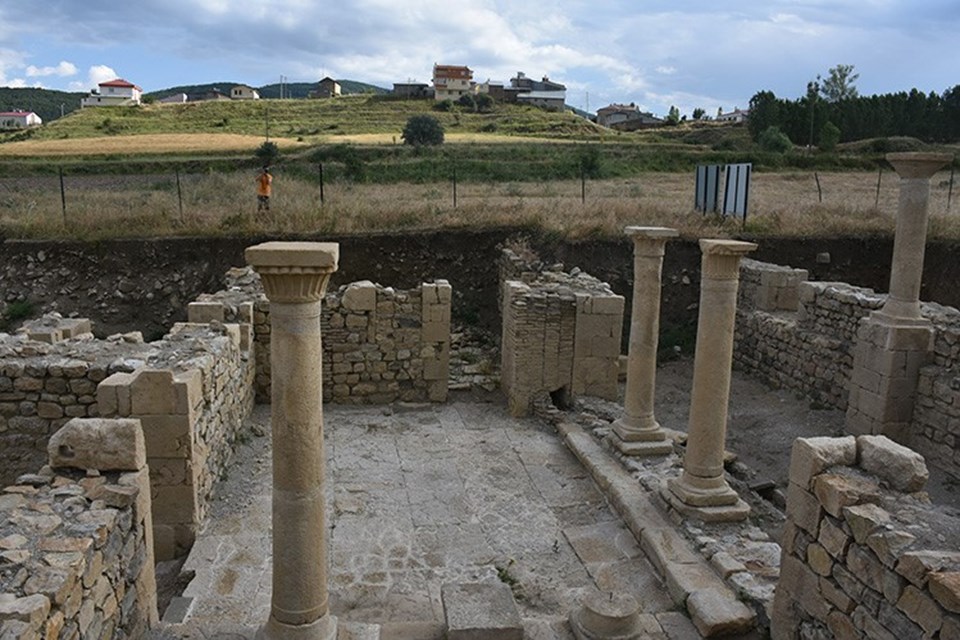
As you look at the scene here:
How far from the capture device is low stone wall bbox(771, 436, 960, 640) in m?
4.20

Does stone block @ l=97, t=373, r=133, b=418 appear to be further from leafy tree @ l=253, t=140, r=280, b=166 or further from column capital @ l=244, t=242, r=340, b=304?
leafy tree @ l=253, t=140, r=280, b=166

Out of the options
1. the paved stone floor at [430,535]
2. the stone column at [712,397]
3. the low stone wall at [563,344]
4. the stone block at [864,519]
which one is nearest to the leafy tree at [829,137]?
the low stone wall at [563,344]

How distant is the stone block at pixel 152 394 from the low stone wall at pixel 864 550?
5.43 metres

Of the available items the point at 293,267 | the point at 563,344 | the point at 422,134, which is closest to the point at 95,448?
the point at 293,267

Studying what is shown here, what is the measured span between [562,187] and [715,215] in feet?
33.2

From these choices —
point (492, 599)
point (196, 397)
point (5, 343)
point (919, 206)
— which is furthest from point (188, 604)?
point (919, 206)

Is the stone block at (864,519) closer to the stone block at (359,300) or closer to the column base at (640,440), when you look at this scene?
the column base at (640,440)

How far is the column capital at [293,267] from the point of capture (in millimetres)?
4734

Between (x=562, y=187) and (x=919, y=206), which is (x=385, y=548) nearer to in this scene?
(x=919, y=206)

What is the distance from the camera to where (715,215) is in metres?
20.8

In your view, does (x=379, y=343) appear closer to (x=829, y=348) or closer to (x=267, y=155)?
(x=829, y=348)

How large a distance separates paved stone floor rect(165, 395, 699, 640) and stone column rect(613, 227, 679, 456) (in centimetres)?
78

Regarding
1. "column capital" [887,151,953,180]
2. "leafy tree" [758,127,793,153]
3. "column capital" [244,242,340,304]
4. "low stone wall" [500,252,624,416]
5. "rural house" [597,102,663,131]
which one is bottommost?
"low stone wall" [500,252,624,416]

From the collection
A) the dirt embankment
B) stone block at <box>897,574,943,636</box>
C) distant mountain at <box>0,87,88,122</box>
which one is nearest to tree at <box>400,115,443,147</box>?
the dirt embankment
